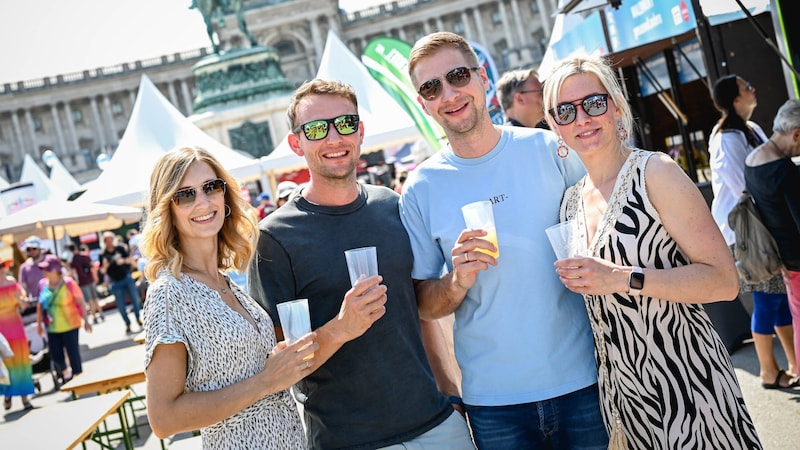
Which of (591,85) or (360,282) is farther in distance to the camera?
(591,85)

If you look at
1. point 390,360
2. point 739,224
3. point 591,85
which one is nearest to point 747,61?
point 739,224

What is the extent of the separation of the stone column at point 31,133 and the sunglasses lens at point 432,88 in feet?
227

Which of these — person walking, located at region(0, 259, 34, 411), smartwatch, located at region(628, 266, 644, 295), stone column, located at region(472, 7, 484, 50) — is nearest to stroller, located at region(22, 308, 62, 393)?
person walking, located at region(0, 259, 34, 411)

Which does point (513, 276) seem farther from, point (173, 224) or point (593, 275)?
point (173, 224)

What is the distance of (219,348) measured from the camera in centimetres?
214

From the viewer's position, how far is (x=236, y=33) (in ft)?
213

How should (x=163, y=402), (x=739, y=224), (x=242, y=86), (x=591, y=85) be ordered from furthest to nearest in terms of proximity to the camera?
1. (x=242, y=86)
2. (x=739, y=224)
3. (x=591, y=85)
4. (x=163, y=402)

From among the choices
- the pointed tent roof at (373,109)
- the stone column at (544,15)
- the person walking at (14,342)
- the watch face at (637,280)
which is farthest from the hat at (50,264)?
the stone column at (544,15)

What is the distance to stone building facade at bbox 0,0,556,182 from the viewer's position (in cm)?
6322

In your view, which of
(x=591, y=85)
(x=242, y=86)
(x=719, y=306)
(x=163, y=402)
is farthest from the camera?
(x=242, y=86)

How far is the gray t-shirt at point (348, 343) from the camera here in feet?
7.76

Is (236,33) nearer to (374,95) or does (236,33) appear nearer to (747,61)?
(374,95)

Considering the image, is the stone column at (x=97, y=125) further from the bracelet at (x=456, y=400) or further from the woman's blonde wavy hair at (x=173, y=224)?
the bracelet at (x=456, y=400)

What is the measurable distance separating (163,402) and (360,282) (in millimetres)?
636
